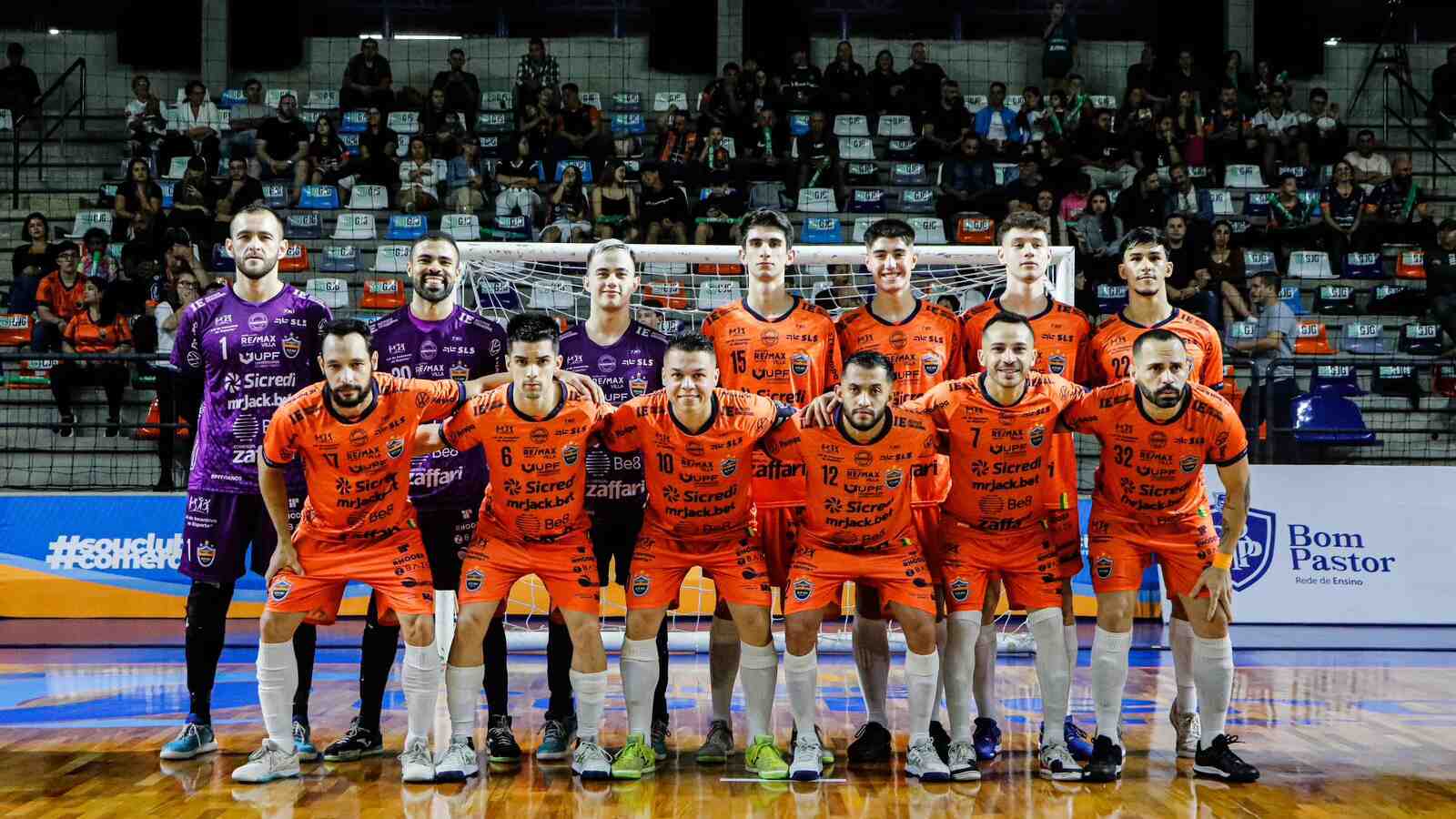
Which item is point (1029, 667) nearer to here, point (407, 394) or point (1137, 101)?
point (407, 394)

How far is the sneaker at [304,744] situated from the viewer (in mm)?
5238

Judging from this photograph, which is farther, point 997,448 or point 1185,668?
point 1185,668

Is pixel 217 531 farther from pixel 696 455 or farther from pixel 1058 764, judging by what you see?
pixel 1058 764

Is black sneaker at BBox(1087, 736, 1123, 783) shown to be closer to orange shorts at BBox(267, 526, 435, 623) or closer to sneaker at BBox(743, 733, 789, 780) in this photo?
sneaker at BBox(743, 733, 789, 780)

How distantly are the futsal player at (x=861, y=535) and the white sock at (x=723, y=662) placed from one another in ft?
1.38

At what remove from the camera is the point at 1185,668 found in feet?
18.3

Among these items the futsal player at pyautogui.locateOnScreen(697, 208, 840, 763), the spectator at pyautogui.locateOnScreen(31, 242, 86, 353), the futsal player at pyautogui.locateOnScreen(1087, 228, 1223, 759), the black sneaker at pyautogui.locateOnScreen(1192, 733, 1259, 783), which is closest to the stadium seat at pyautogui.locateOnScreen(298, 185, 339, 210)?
the spectator at pyautogui.locateOnScreen(31, 242, 86, 353)

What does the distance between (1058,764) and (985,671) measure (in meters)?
0.54

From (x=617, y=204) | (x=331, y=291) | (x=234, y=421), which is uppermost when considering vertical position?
(x=617, y=204)

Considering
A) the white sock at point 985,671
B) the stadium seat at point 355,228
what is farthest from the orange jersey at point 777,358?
the stadium seat at point 355,228

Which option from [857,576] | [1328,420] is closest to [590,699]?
[857,576]

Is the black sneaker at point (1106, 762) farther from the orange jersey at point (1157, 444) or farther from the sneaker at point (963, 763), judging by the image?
the orange jersey at point (1157, 444)

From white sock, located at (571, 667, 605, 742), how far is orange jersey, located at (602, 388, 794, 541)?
0.58 m

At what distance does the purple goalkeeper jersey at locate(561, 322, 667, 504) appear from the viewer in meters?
5.54
